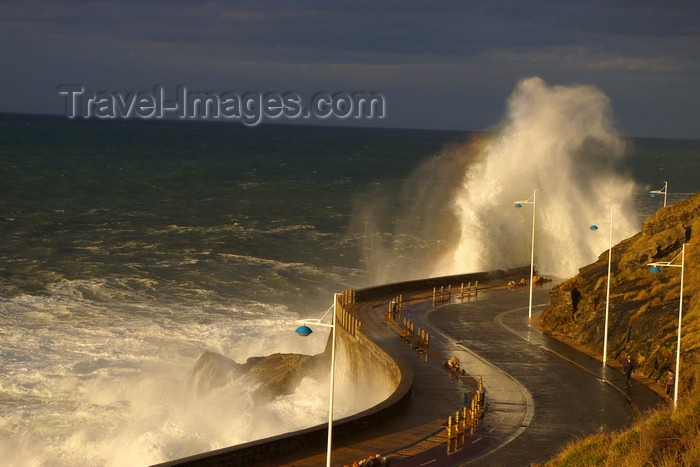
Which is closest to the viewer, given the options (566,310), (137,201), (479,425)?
(479,425)

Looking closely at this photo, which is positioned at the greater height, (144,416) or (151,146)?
(151,146)

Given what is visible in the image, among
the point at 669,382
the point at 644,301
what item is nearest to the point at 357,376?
the point at 669,382

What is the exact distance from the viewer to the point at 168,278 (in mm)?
47625

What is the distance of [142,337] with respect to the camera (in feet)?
116

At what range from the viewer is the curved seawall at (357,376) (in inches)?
671

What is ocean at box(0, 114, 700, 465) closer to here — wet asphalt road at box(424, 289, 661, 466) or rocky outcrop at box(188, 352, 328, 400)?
rocky outcrop at box(188, 352, 328, 400)

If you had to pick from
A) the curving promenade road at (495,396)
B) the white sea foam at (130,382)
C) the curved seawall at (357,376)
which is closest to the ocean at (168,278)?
the white sea foam at (130,382)

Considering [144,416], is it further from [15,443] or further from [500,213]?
[500,213]

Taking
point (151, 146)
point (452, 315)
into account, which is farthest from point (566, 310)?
Answer: point (151, 146)

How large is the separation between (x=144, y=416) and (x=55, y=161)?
95.1m

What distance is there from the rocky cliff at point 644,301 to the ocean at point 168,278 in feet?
33.5

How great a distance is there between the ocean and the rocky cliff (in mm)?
10224

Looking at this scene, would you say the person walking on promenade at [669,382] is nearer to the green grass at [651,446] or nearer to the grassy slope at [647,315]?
the grassy slope at [647,315]

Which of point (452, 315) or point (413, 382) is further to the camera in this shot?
point (452, 315)
